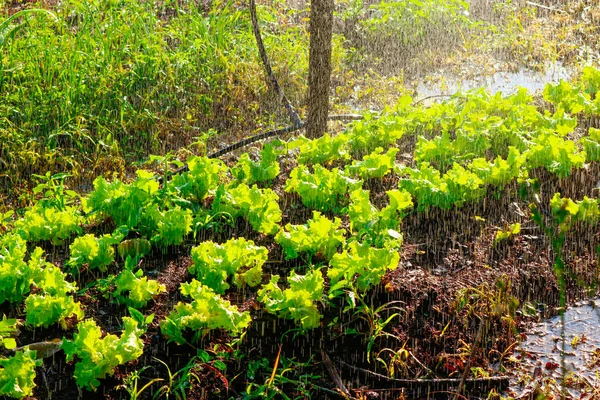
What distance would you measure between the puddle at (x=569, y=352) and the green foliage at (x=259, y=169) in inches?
66.8

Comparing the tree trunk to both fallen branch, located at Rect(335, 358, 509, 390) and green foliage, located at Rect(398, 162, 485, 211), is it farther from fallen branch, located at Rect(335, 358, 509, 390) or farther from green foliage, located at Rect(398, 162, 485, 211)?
fallen branch, located at Rect(335, 358, 509, 390)

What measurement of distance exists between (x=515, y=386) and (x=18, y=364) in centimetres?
193

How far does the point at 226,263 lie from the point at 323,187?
911 millimetres

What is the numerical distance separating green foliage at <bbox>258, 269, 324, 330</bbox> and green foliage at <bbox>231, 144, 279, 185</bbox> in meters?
1.28

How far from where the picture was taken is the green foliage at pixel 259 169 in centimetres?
440

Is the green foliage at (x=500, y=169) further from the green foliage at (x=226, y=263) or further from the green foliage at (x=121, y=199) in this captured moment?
the green foliage at (x=121, y=199)

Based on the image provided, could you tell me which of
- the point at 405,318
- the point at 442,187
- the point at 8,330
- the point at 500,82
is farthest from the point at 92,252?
the point at 500,82

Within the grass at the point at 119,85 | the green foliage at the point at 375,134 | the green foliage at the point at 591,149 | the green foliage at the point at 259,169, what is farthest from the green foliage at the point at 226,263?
the green foliage at the point at 591,149

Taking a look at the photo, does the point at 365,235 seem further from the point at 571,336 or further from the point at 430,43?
the point at 430,43

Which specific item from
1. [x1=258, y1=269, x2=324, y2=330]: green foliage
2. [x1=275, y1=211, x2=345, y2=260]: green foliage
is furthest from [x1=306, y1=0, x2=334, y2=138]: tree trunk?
[x1=258, y1=269, x2=324, y2=330]: green foliage

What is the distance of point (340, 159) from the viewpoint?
489 cm

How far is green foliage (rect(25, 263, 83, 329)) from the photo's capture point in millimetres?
3141

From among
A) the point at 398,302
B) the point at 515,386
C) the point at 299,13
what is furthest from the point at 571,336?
the point at 299,13

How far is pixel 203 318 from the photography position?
3031 millimetres
